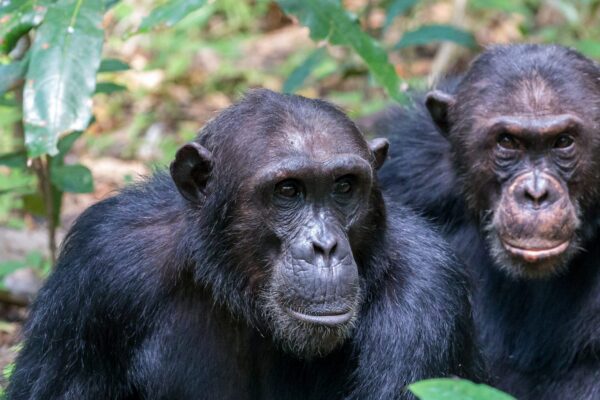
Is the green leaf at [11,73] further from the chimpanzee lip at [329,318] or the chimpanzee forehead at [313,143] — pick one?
the chimpanzee lip at [329,318]

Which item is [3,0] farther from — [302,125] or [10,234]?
[10,234]

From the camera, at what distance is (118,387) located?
6379 millimetres

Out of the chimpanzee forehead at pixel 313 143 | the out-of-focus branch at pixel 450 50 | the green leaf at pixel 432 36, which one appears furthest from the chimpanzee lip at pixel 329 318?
the out-of-focus branch at pixel 450 50

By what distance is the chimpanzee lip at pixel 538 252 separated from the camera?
22.6ft

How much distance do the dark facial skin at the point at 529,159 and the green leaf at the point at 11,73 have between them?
2824 millimetres

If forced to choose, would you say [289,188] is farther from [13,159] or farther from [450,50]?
[450,50]

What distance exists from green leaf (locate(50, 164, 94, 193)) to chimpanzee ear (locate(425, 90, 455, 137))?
7.96 ft

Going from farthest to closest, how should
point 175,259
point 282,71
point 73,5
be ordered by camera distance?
point 282,71 → point 73,5 → point 175,259

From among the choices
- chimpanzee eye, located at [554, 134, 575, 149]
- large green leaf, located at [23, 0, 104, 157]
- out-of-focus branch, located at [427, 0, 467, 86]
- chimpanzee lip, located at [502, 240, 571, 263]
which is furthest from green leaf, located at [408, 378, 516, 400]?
out-of-focus branch, located at [427, 0, 467, 86]

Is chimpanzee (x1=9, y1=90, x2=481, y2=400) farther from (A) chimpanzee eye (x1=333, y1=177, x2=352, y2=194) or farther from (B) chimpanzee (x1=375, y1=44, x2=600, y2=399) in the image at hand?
(B) chimpanzee (x1=375, y1=44, x2=600, y2=399)

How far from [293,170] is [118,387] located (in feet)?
5.58

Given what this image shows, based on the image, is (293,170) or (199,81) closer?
(293,170)

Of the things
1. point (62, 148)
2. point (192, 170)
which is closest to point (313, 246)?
point (192, 170)

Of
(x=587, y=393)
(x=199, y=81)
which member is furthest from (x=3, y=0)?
(x=199, y=81)
